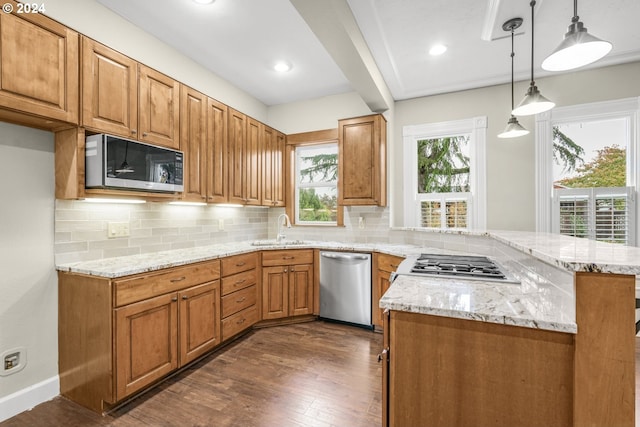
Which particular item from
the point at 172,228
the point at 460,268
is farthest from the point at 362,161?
the point at 172,228

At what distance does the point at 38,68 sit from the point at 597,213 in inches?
191

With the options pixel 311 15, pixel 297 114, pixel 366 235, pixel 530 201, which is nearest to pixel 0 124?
pixel 311 15

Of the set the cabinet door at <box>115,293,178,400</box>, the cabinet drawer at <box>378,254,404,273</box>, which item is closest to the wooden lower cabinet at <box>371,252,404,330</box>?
the cabinet drawer at <box>378,254,404,273</box>

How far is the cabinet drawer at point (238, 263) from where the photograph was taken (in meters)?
2.76

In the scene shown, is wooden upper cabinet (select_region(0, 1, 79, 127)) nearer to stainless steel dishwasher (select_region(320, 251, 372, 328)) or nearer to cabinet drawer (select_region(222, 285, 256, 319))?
cabinet drawer (select_region(222, 285, 256, 319))

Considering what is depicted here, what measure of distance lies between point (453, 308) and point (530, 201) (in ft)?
9.59

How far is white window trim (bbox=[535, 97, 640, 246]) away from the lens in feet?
9.75

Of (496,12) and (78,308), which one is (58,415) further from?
(496,12)

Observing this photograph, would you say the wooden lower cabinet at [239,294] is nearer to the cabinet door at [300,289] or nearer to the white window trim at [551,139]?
the cabinet door at [300,289]

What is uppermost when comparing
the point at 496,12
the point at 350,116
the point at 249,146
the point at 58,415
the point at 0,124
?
the point at 496,12

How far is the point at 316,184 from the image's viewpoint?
4.14 metres

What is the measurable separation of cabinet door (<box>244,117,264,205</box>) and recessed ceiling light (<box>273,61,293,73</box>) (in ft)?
2.09

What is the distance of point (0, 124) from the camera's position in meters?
1.79

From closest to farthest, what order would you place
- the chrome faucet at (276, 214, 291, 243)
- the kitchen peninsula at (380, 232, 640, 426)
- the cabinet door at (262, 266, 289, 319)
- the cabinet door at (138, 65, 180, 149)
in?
the kitchen peninsula at (380, 232, 640, 426) → the cabinet door at (138, 65, 180, 149) → the cabinet door at (262, 266, 289, 319) → the chrome faucet at (276, 214, 291, 243)
